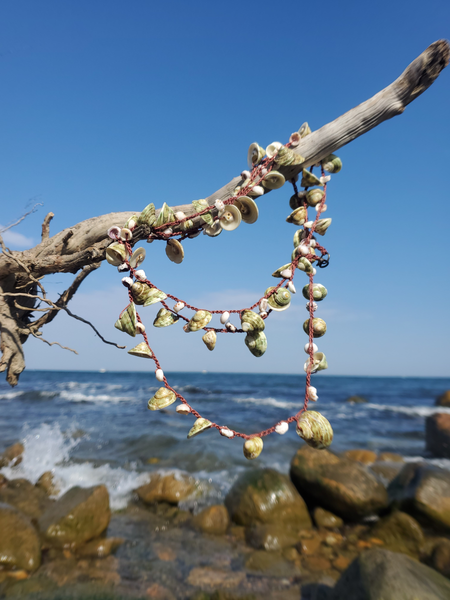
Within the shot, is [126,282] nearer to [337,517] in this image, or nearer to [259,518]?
[259,518]

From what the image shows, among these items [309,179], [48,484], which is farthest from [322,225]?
[48,484]

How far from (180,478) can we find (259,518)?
7.30 feet

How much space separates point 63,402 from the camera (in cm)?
1942

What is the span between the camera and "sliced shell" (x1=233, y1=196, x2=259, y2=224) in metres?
1.57

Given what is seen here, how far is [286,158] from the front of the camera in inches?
64.1

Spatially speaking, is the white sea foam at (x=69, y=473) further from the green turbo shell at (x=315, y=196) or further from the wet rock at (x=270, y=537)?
the green turbo shell at (x=315, y=196)

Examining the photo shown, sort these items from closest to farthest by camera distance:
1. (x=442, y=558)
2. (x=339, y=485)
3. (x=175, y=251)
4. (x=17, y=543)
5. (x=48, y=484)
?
1. (x=175, y=251)
2. (x=17, y=543)
3. (x=442, y=558)
4. (x=339, y=485)
5. (x=48, y=484)

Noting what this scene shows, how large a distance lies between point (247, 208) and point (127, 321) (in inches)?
30.9

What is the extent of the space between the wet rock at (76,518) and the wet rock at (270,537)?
90.4 inches

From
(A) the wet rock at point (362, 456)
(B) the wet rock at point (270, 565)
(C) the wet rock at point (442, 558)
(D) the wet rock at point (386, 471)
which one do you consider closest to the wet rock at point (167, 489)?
(B) the wet rock at point (270, 565)

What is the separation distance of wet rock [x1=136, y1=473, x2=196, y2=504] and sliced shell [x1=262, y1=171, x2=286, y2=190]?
6536 millimetres

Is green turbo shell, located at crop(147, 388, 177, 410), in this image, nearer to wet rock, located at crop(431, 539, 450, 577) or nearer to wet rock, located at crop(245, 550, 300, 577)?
wet rock, located at crop(245, 550, 300, 577)

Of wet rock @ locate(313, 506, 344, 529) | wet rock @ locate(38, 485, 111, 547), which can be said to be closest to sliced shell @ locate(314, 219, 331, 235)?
wet rock @ locate(38, 485, 111, 547)

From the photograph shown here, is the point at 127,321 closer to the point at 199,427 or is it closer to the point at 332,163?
the point at 199,427
